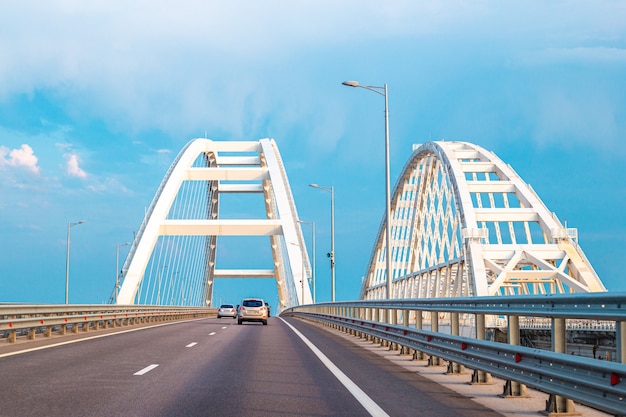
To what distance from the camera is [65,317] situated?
22453 millimetres

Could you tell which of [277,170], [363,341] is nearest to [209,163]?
[277,170]

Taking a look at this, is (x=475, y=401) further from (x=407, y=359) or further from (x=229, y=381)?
(x=407, y=359)

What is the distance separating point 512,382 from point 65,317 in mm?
15740

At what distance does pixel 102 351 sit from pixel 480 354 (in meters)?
8.63

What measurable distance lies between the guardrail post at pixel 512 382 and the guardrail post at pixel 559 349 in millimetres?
1168

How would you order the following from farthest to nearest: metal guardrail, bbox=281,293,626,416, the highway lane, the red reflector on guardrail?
the highway lane → metal guardrail, bbox=281,293,626,416 → the red reflector on guardrail

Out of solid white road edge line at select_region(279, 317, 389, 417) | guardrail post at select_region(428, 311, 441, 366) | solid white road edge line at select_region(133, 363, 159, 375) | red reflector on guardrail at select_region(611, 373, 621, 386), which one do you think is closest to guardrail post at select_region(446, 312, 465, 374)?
guardrail post at select_region(428, 311, 441, 366)

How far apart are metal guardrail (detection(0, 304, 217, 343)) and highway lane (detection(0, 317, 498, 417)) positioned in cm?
257

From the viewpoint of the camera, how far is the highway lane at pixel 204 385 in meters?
8.40

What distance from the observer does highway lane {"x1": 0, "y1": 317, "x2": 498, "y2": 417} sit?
8398 mm

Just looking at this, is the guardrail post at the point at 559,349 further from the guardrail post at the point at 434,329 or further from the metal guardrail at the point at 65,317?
the metal guardrail at the point at 65,317

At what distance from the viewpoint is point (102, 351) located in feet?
52.5

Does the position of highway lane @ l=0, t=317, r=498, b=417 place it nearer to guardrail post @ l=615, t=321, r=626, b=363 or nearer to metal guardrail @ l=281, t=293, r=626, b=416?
metal guardrail @ l=281, t=293, r=626, b=416

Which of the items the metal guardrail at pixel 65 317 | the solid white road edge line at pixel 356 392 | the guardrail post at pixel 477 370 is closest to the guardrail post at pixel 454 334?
the guardrail post at pixel 477 370
